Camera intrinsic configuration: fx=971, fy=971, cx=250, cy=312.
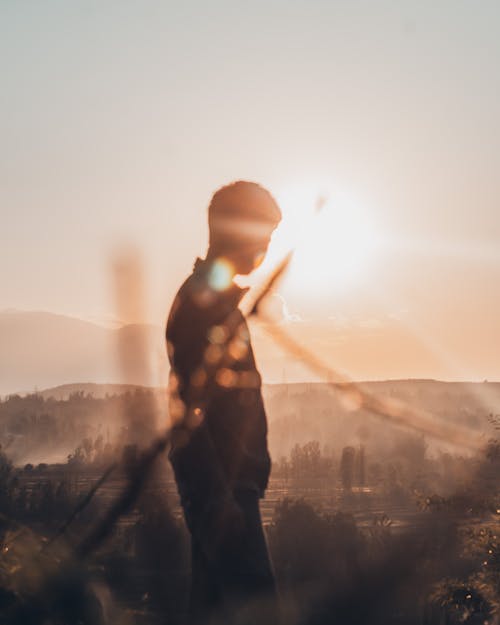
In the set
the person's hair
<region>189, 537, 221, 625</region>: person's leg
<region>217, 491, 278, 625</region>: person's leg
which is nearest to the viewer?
<region>217, 491, 278, 625</region>: person's leg

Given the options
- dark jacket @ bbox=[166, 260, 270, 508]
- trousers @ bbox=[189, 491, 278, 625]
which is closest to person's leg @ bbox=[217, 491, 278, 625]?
trousers @ bbox=[189, 491, 278, 625]

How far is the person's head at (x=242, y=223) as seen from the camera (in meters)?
3.32

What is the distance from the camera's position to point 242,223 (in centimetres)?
340

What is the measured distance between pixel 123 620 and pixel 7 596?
587 millimetres

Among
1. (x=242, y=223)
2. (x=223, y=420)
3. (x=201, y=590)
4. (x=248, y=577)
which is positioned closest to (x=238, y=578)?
Result: (x=248, y=577)

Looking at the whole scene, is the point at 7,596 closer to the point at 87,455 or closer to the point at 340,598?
the point at 340,598

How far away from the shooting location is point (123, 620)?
3250mm

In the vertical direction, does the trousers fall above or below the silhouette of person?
below

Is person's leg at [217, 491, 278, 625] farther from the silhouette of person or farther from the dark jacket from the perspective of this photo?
the dark jacket

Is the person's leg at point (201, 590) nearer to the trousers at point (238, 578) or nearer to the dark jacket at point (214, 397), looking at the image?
the trousers at point (238, 578)

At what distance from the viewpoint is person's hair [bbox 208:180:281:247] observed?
10.9 ft

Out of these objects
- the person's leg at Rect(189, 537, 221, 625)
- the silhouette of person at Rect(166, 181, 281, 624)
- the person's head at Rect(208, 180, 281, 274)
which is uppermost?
the person's head at Rect(208, 180, 281, 274)

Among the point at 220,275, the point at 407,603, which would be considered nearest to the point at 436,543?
the point at 407,603

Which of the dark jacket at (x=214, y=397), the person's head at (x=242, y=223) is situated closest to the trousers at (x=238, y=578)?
the dark jacket at (x=214, y=397)
